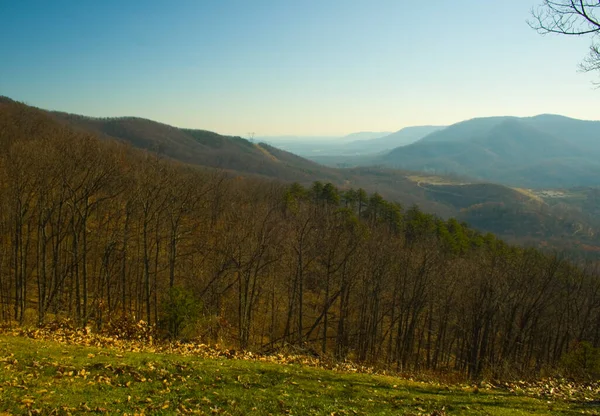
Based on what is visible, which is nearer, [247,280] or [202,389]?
[202,389]

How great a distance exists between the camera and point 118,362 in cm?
1154

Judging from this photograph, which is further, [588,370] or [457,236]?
[457,236]

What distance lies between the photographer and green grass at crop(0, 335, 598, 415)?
8766mm

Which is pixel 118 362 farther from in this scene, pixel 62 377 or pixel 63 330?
pixel 63 330

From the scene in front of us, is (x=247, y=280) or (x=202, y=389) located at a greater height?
(x=202, y=389)

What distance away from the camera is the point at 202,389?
1038cm

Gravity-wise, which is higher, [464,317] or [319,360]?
[319,360]

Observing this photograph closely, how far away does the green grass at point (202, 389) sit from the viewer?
28.8ft

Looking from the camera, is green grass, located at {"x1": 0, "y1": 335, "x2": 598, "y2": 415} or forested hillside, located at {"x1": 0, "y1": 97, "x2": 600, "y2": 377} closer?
green grass, located at {"x1": 0, "y1": 335, "x2": 598, "y2": 415}

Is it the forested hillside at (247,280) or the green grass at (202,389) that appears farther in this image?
the forested hillside at (247,280)

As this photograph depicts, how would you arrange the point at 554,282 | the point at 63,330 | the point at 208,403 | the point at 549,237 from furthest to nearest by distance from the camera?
the point at 549,237, the point at 554,282, the point at 63,330, the point at 208,403

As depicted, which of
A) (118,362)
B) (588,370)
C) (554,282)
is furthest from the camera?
(554,282)

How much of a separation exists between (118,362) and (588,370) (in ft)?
80.6

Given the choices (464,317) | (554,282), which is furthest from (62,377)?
(554,282)
